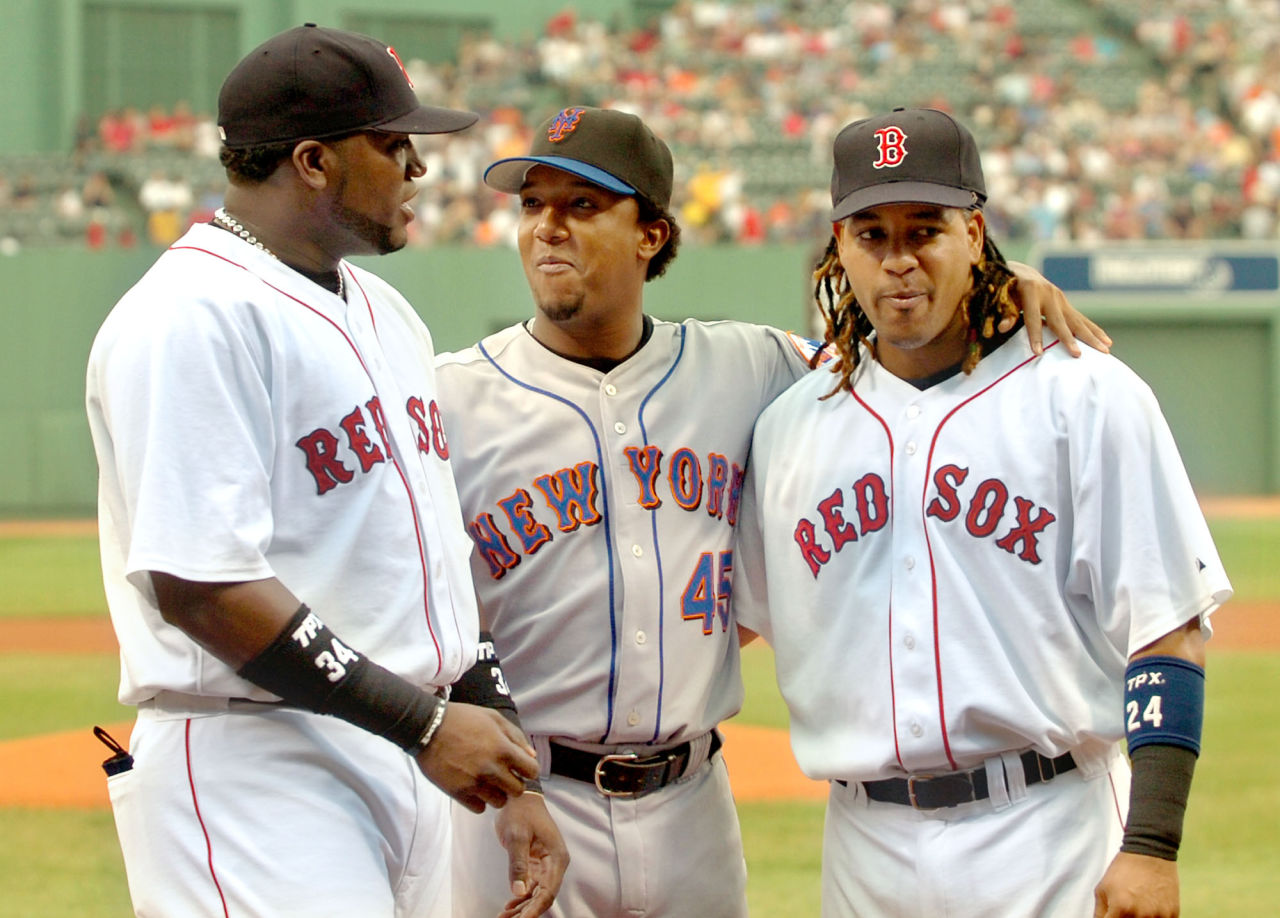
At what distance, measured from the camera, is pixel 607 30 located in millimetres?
24000

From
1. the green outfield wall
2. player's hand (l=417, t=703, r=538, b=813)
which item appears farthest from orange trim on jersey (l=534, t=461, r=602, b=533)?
the green outfield wall

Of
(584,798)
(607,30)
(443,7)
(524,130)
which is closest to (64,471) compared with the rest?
(524,130)

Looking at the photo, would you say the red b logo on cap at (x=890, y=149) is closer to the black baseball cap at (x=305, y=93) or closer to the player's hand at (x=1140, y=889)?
the black baseball cap at (x=305, y=93)

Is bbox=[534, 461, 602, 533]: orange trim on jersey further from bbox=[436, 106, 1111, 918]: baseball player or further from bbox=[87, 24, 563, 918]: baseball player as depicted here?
bbox=[87, 24, 563, 918]: baseball player

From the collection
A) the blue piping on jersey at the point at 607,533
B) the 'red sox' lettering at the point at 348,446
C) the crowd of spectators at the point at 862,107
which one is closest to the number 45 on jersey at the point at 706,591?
the blue piping on jersey at the point at 607,533

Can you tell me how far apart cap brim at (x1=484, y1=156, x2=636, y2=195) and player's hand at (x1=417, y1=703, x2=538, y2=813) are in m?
1.05

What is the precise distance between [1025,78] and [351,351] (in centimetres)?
2069

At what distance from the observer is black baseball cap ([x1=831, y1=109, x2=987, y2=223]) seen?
2.47 metres

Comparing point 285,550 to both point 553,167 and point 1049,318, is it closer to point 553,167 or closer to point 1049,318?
point 553,167

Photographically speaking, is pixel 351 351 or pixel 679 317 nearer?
pixel 351 351

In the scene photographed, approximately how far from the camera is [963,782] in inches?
94.4

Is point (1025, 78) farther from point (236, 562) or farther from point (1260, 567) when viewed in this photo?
point (236, 562)

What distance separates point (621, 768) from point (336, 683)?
2.94 feet

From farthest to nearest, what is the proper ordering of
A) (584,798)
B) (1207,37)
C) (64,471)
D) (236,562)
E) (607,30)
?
(607,30)
(1207,37)
(64,471)
(584,798)
(236,562)
